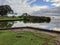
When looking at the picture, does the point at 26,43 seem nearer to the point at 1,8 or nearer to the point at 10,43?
the point at 10,43

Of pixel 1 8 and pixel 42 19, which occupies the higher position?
pixel 1 8

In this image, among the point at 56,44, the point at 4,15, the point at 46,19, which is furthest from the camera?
the point at 4,15

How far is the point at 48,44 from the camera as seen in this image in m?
5.79

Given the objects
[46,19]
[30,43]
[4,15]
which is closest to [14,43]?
[30,43]

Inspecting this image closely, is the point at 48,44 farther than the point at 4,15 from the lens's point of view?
No

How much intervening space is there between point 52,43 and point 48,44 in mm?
216

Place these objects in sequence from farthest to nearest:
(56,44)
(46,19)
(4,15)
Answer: (4,15) < (46,19) < (56,44)

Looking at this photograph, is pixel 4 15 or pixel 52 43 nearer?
pixel 52 43

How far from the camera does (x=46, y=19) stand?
24.7 m

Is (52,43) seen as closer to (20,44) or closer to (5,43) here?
(20,44)

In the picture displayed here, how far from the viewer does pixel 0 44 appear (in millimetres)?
5840

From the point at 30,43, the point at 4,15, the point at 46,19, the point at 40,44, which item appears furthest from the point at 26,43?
the point at 4,15

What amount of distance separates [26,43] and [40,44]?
505 mm

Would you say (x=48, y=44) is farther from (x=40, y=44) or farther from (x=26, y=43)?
(x=26, y=43)
